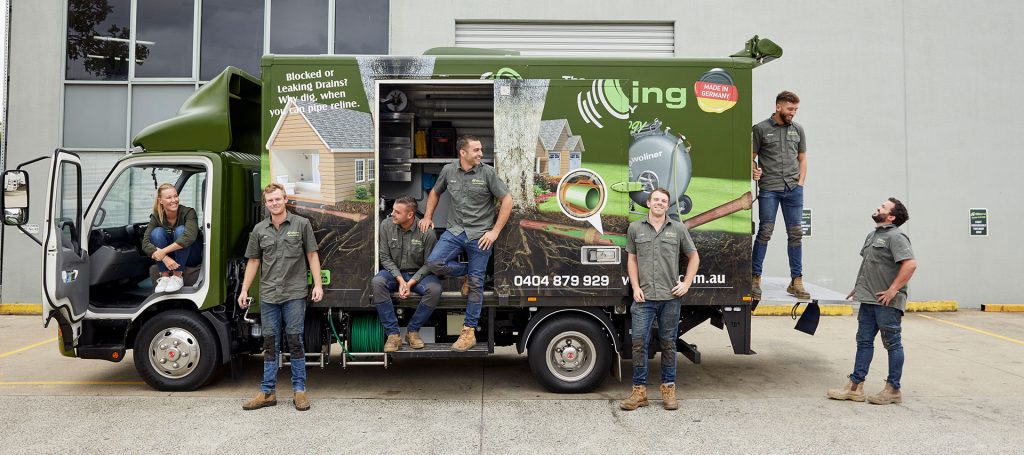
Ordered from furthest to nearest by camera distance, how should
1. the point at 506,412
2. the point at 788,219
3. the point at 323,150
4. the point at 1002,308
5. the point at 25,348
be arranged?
the point at 1002,308, the point at 25,348, the point at 788,219, the point at 323,150, the point at 506,412

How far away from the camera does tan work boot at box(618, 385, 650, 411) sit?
577cm

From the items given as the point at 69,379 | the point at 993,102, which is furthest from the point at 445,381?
the point at 993,102

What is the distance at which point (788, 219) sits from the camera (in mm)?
6641

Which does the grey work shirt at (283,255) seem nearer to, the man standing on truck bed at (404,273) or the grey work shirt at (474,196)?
the man standing on truck bed at (404,273)

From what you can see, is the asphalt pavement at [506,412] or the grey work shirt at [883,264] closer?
the asphalt pavement at [506,412]

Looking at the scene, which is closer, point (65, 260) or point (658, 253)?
point (658, 253)

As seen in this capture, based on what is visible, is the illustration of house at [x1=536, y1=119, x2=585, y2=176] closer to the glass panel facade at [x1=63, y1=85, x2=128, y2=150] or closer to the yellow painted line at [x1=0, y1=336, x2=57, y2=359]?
the yellow painted line at [x1=0, y1=336, x2=57, y2=359]

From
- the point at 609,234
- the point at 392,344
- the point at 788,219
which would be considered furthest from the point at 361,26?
the point at 788,219

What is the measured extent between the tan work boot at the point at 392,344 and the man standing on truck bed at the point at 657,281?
1995 mm

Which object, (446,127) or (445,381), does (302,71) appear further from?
(445,381)

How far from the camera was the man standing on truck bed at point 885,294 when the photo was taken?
5785mm

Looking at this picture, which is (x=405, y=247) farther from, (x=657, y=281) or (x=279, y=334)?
(x=657, y=281)

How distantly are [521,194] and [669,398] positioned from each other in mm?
2141

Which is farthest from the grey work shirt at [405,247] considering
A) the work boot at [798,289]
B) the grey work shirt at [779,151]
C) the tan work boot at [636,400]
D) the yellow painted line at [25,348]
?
the yellow painted line at [25,348]
